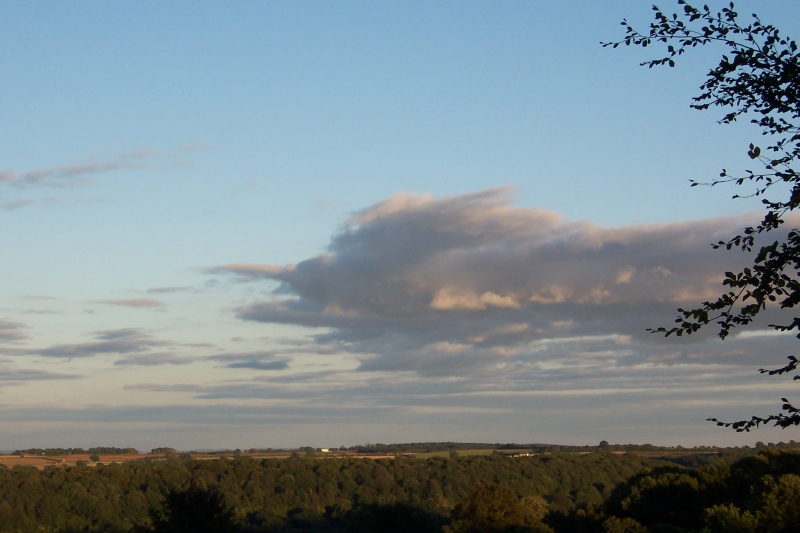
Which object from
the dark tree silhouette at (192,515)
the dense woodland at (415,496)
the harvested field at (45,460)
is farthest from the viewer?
the harvested field at (45,460)

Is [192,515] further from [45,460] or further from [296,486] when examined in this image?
[45,460]

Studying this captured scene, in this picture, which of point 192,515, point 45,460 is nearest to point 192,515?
point 192,515

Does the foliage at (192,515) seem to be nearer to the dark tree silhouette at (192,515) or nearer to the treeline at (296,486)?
the dark tree silhouette at (192,515)

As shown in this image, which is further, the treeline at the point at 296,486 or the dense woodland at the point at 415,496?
the treeline at the point at 296,486

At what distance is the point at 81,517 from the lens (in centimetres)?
8788

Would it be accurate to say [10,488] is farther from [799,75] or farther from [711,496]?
[799,75]

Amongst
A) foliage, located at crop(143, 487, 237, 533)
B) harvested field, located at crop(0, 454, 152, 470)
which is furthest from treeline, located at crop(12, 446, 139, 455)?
foliage, located at crop(143, 487, 237, 533)

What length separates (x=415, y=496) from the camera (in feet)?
351

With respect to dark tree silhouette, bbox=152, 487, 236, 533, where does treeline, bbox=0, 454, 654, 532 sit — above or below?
below

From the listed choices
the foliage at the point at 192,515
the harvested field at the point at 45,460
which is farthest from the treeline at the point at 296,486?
the foliage at the point at 192,515

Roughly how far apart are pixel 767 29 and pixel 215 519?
94.8ft

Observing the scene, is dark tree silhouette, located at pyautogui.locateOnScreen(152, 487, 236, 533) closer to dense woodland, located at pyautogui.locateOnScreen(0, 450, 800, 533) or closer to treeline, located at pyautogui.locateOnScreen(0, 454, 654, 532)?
dense woodland, located at pyautogui.locateOnScreen(0, 450, 800, 533)

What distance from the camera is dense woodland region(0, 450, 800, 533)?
1606 inches

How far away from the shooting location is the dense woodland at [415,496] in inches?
1606
